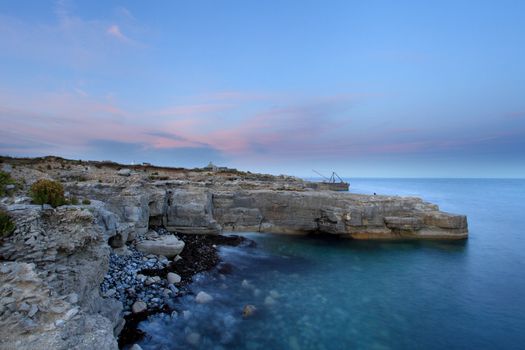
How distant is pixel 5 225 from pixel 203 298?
8610 millimetres

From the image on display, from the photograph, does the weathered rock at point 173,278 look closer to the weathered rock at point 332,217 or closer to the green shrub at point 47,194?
the green shrub at point 47,194

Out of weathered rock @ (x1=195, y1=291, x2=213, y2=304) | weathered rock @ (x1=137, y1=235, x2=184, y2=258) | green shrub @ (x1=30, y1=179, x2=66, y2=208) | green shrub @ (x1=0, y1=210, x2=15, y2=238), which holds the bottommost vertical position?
weathered rock @ (x1=195, y1=291, x2=213, y2=304)

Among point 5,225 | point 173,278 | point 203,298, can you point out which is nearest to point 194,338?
point 203,298

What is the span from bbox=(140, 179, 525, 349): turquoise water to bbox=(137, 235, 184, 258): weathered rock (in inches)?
114

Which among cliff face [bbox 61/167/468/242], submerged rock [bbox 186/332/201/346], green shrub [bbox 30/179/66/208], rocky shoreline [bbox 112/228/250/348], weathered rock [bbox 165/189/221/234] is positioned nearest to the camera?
green shrub [bbox 30/179/66/208]

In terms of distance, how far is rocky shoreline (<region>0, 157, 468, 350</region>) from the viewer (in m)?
5.73

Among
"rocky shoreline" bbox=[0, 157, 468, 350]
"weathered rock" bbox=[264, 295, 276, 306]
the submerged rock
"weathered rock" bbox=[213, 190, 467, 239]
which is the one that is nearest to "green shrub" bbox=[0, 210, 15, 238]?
"rocky shoreline" bbox=[0, 157, 468, 350]

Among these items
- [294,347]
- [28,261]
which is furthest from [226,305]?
[28,261]

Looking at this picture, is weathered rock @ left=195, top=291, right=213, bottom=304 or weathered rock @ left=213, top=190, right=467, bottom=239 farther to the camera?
weathered rock @ left=213, top=190, right=467, bottom=239

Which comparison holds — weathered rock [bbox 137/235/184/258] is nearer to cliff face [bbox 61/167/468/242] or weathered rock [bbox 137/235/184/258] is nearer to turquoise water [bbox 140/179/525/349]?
turquoise water [bbox 140/179/525/349]

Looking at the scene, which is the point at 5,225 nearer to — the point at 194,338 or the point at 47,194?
the point at 47,194

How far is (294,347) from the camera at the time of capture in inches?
429

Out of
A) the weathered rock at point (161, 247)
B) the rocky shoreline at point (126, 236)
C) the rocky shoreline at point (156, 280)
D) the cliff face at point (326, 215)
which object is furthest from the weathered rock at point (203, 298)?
the cliff face at point (326, 215)

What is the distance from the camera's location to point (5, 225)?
7621 millimetres
